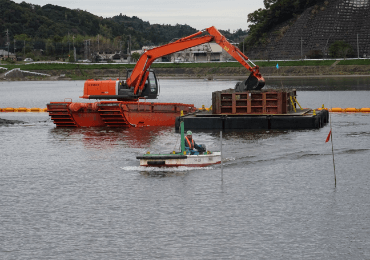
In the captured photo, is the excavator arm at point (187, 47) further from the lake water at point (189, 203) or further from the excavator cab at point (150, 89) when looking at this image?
the lake water at point (189, 203)

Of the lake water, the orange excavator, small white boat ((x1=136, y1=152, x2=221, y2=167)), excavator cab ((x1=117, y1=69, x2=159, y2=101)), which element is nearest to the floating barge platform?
the orange excavator

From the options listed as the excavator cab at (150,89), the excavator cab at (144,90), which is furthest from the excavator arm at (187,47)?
the excavator cab at (150,89)

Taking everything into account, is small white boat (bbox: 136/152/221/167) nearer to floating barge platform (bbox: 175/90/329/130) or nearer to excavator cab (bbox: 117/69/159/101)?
floating barge platform (bbox: 175/90/329/130)

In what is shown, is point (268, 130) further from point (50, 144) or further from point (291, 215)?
point (291, 215)

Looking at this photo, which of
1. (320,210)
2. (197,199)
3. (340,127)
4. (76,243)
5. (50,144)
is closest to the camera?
(76,243)

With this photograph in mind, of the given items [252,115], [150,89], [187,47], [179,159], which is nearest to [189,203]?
[179,159]

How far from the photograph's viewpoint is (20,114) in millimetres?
68125

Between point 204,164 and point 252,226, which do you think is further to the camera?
point 204,164

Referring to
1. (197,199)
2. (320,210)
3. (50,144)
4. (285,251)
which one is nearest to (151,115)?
(50,144)

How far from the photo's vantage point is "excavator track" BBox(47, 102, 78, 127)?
47969 mm

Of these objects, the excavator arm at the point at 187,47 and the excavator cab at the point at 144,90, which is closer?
the excavator arm at the point at 187,47

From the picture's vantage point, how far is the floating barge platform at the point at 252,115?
43.4 m

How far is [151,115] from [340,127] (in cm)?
1542

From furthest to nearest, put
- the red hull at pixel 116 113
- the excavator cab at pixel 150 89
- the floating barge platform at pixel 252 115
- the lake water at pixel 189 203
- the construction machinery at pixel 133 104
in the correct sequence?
1. the excavator cab at pixel 150 89
2. the red hull at pixel 116 113
3. the construction machinery at pixel 133 104
4. the floating barge platform at pixel 252 115
5. the lake water at pixel 189 203
